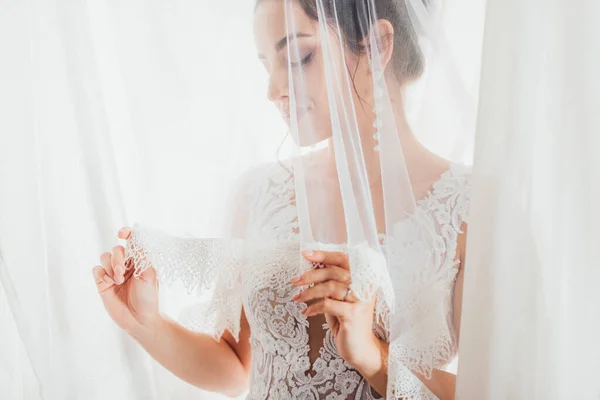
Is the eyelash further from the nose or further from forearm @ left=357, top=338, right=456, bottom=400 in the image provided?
forearm @ left=357, top=338, right=456, bottom=400

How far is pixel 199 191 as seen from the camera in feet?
2.69

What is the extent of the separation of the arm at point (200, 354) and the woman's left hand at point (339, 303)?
0.96 ft

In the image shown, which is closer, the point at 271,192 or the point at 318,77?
the point at 318,77

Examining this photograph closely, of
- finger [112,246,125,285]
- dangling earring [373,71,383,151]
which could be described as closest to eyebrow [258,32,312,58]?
dangling earring [373,71,383,151]

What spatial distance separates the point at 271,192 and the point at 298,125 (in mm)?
247

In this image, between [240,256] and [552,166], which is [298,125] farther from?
[552,166]

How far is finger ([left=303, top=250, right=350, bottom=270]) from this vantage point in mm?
739

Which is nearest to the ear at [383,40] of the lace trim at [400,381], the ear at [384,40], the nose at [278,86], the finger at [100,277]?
the ear at [384,40]

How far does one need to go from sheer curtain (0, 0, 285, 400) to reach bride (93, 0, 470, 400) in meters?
0.04

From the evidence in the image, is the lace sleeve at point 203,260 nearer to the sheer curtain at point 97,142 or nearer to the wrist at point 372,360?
the sheer curtain at point 97,142

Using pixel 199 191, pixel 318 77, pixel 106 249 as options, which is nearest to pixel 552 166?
pixel 318 77

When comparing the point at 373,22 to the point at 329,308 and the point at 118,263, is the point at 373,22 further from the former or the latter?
the point at 118,263

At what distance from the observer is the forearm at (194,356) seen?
0.95 meters

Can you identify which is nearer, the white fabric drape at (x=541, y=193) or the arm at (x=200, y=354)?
the white fabric drape at (x=541, y=193)
